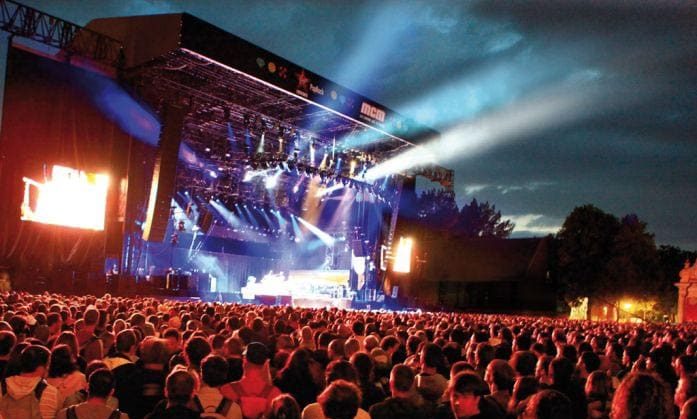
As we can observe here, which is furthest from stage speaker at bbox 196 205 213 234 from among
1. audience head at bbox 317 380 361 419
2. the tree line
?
audience head at bbox 317 380 361 419

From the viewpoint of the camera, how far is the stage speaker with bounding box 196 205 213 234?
107ft

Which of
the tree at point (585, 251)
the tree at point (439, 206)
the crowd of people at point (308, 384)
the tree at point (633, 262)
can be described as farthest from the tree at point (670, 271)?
the crowd of people at point (308, 384)

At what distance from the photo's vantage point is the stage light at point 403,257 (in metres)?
35.8

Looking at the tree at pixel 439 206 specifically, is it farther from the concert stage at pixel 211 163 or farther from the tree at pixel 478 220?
the concert stage at pixel 211 163

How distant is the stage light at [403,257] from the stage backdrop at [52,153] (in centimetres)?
1750

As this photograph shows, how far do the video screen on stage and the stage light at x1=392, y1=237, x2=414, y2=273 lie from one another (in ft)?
59.1

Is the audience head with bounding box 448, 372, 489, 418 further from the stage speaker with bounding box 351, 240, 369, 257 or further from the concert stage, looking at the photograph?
the stage speaker with bounding box 351, 240, 369, 257

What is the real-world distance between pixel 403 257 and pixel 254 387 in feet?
104

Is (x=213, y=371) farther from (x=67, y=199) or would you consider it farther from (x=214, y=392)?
(x=67, y=199)

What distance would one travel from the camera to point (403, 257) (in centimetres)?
3616

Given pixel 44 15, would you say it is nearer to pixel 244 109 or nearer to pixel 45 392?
pixel 244 109

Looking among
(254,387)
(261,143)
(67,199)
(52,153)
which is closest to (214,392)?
(254,387)

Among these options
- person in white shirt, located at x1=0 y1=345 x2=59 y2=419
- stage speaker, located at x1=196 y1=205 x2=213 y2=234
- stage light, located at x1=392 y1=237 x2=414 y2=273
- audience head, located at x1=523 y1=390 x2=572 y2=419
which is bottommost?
person in white shirt, located at x1=0 y1=345 x2=59 y2=419

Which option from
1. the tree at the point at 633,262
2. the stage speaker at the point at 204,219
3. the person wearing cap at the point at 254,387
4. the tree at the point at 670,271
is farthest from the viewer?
the tree at the point at 670,271
